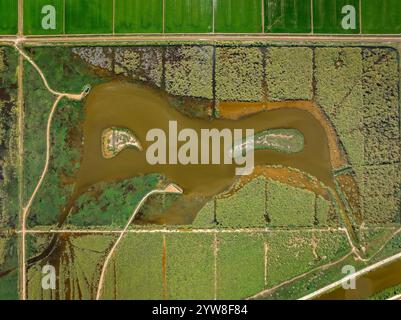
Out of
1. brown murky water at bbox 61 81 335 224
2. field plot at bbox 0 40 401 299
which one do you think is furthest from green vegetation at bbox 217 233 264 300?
brown murky water at bbox 61 81 335 224

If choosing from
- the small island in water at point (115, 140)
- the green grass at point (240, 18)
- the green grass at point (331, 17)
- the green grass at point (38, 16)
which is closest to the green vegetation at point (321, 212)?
the green grass at point (331, 17)

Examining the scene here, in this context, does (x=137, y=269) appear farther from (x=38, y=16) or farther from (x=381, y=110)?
(x=381, y=110)

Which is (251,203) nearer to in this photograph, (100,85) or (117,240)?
(117,240)

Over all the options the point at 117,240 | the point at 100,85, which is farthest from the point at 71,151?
the point at 117,240

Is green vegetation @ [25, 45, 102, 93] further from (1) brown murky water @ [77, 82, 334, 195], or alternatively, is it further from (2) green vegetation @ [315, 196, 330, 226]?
(2) green vegetation @ [315, 196, 330, 226]

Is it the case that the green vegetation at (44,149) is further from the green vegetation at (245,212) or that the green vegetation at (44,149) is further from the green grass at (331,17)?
→ the green grass at (331,17)

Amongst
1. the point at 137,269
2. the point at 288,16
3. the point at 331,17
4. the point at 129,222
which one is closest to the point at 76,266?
the point at 137,269

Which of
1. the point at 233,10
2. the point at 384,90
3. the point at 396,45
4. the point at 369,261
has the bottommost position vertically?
the point at 369,261
